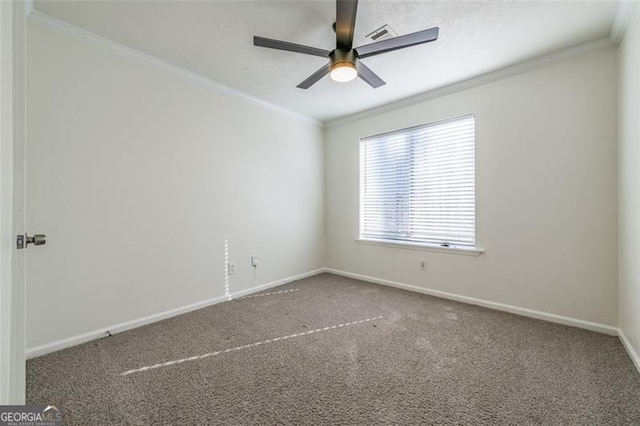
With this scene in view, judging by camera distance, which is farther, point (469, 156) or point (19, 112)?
point (469, 156)

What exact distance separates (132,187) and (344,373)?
2.33 meters

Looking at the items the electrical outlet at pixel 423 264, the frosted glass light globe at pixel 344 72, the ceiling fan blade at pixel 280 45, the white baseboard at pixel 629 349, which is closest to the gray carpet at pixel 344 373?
the white baseboard at pixel 629 349

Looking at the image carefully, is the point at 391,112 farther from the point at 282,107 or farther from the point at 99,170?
the point at 99,170

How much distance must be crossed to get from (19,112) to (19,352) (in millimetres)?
738

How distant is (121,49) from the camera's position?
2.28 meters

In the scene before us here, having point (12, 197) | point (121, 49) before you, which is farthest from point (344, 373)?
point (121, 49)

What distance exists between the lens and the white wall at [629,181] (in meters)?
1.76

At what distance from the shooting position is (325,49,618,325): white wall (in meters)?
2.23

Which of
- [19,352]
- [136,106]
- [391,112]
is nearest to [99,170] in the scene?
[136,106]

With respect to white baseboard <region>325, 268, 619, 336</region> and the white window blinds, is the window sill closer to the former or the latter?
the white window blinds

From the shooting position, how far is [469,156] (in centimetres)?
295

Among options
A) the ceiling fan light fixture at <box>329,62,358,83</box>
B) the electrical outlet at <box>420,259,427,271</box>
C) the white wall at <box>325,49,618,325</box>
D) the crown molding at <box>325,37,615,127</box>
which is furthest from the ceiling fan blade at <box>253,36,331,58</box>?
the electrical outlet at <box>420,259,427,271</box>

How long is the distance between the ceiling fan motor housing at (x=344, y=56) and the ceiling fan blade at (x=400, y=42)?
0.14 feet

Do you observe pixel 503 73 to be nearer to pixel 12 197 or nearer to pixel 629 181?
pixel 629 181
